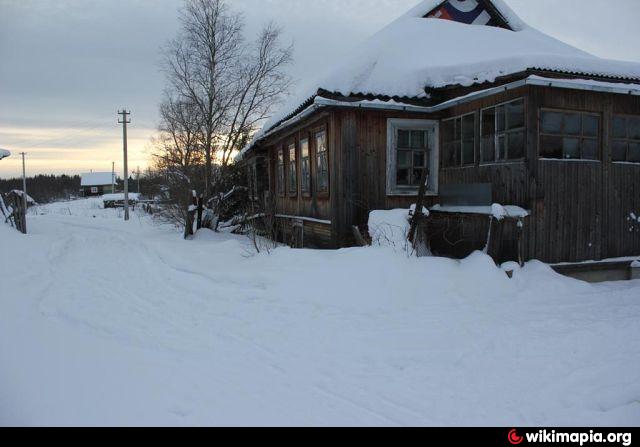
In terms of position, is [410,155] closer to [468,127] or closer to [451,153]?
[451,153]

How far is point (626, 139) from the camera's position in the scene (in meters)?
9.04

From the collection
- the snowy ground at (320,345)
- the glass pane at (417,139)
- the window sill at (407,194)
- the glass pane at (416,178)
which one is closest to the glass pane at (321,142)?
the window sill at (407,194)

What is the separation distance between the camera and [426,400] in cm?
392

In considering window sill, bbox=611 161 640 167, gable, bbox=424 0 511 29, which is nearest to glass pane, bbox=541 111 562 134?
window sill, bbox=611 161 640 167

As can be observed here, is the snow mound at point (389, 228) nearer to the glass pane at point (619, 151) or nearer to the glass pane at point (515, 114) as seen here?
the glass pane at point (515, 114)

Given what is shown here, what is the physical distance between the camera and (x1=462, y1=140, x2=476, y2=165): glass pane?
379 inches

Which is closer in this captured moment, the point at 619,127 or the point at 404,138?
the point at 619,127

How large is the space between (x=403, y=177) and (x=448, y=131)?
4.48 feet

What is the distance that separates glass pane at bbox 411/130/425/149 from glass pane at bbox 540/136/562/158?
9.22 ft

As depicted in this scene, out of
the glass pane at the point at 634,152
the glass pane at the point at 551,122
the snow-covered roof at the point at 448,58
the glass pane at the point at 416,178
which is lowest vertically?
the glass pane at the point at 416,178

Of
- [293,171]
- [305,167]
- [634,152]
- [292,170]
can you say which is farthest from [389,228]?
[292,170]

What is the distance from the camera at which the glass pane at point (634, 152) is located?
29.9 ft

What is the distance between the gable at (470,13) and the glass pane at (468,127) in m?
5.01
